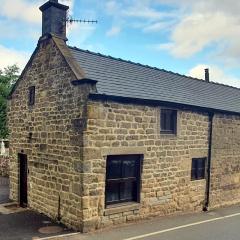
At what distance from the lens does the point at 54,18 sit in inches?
525

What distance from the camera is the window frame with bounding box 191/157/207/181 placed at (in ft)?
49.0

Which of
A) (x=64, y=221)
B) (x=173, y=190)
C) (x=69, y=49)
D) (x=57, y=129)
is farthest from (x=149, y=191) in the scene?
(x=69, y=49)

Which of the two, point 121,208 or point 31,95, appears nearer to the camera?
point 121,208

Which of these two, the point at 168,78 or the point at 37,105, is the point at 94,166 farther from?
the point at 168,78

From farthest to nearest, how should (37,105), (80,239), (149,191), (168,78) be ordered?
(168,78) < (37,105) < (149,191) < (80,239)

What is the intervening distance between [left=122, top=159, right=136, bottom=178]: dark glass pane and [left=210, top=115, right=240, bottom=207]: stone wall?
16.3 ft

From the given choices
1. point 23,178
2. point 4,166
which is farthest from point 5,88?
point 23,178

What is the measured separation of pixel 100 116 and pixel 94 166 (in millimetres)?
1655

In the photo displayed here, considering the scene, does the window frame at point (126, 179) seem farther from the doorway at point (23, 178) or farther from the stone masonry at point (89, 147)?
the doorway at point (23, 178)

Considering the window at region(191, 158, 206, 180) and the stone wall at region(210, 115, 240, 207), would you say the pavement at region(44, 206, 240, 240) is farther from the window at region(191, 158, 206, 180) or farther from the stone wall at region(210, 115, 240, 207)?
the stone wall at region(210, 115, 240, 207)

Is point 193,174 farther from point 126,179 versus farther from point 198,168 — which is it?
point 126,179

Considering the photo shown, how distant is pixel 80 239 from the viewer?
33.8ft

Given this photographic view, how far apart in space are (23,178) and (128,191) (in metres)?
5.19

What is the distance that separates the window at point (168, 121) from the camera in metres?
13.5
